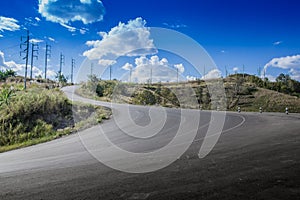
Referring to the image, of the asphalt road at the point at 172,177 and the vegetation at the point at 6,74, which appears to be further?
the vegetation at the point at 6,74

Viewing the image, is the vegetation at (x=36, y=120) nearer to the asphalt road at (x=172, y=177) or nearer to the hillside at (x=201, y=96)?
the asphalt road at (x=172, y=177)

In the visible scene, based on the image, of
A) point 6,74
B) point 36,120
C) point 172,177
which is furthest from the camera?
point 6,74

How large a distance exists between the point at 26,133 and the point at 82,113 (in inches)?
288

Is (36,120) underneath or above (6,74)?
underneath

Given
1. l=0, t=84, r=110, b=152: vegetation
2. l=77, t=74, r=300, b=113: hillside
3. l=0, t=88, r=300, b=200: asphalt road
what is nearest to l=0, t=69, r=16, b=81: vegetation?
l=77, t=74, r=300, b=113: hillside

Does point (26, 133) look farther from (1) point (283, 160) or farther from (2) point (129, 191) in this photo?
(1) point (283, 160)

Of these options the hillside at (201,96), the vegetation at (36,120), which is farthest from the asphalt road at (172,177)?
the hillside at (201,96)

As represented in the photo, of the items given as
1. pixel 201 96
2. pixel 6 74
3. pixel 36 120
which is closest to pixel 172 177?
pixel 36 120

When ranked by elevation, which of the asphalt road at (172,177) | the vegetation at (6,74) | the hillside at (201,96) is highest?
the vegetation at (6,74)

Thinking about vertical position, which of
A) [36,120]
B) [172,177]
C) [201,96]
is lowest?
[172,177]

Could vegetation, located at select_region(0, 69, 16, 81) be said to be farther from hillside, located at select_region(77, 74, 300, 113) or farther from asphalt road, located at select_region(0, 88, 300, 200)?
asphalt road, located at select_region(0, 88, 300, 200)

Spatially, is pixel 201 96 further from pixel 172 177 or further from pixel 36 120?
pixel 172 177

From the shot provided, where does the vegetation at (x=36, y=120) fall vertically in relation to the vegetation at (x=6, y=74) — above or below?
below

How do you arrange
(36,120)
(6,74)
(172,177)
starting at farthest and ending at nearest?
(6,74), (36,120), (172,177)
